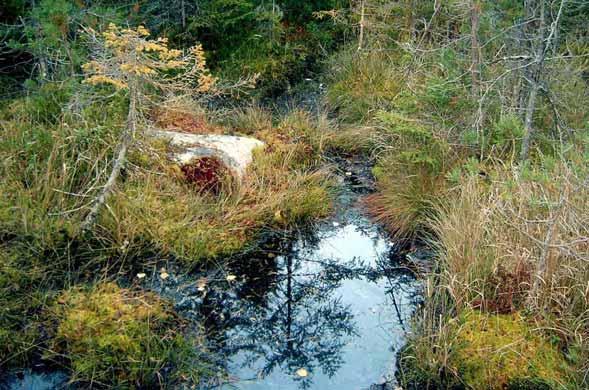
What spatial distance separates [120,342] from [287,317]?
1148 millimetres

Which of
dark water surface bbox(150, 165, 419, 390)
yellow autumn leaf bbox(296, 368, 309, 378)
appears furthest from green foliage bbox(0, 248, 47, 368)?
yellow autumn leaf bbox(296, 368, 309, 378)

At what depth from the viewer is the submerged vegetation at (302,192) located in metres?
3.53

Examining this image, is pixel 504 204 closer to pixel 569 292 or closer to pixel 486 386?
pixel 569 292

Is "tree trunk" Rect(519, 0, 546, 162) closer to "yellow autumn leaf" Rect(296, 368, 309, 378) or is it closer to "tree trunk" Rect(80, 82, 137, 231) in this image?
"yellow autumn leaf" Rect(296, 368, 309, 378)

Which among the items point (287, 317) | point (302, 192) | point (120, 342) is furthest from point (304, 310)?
point (302, 192)

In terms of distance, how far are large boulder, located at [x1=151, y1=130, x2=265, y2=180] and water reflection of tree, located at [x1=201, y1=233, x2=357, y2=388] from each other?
1.09m

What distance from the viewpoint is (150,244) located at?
4.62 metres

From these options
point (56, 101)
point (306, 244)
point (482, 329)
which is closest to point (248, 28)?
point (56, 101)

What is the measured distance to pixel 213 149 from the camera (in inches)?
217

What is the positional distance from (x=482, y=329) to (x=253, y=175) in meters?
2.53

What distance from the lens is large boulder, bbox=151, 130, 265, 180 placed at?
5.40 m

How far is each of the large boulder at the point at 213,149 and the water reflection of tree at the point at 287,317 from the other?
109 centimetres

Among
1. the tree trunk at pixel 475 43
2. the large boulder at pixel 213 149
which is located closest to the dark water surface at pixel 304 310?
the large boulder at pixel 213 149

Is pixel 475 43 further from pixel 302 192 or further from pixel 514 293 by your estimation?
pixel 514 293
